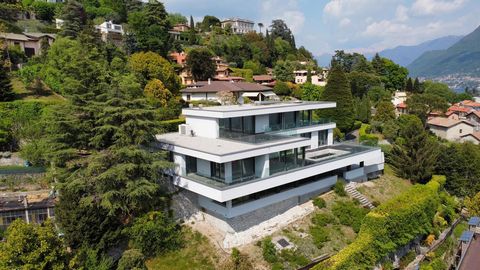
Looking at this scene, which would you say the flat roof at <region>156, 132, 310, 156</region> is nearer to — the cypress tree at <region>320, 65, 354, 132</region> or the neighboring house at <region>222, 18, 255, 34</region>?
the cypress tree at <region>320, 65, 354, 132</region>

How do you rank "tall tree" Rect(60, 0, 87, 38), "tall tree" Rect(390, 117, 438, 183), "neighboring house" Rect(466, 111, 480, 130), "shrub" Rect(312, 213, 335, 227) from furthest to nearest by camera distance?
"neighboring house" Rect(466, 111, 480, 130), "tall tree" Rect(60, 0, 87, 38), "tall tree" Rect(390, 117, 438, 183), "shrub" Rect(312, 213, 335, 227)

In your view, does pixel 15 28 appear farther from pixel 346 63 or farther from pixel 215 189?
pixel 346 63

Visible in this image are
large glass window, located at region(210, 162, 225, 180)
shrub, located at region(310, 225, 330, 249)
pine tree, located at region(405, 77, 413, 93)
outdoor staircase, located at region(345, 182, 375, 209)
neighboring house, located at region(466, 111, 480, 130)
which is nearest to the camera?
large glass window, located at region(210, 162, 225, 180)

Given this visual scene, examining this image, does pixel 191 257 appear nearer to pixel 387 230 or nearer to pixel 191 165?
pixel 191 165

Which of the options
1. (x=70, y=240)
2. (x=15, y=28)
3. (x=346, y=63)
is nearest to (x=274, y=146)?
(x=70, y=240)

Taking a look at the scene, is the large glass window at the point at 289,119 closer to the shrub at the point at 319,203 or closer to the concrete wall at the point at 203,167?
the shrub at the point at 319,203

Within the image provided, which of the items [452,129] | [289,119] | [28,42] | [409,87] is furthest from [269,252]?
[409,87]

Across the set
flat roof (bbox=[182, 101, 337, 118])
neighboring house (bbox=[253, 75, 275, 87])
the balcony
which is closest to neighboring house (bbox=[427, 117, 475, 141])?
the balcony
